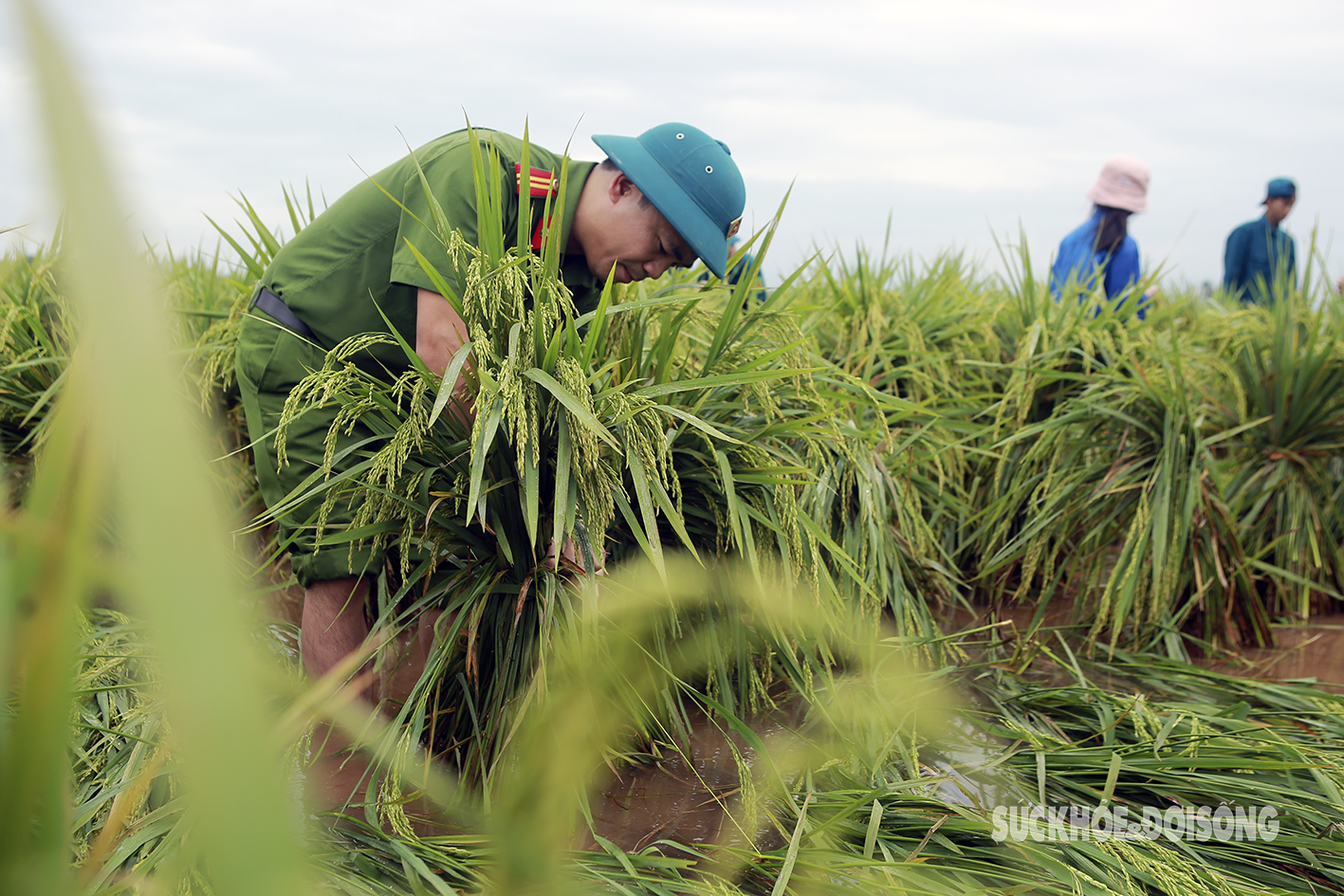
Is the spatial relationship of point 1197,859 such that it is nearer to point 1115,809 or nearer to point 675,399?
point 1115,809

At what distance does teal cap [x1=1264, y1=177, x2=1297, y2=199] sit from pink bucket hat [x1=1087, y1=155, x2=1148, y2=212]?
2337 millimetres

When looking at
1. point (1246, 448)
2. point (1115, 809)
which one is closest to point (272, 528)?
point (1115, 809)

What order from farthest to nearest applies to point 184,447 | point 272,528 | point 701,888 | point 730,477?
1. point 272,528
2. point 730,477
3. point 701,888
4. point 184,447

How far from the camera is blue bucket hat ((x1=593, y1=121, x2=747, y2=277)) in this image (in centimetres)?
187

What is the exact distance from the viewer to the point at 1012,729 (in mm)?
1938

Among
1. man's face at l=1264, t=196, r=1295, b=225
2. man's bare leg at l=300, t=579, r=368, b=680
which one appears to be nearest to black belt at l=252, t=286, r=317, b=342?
man's bare leg at l=300, t=579, r=368, b=680

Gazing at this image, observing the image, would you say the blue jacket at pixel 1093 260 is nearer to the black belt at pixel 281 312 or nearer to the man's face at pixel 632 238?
the man's face at pixel 632 238

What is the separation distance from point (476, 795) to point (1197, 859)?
1289 mm

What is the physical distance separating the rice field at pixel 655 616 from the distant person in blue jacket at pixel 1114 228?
1112 mm

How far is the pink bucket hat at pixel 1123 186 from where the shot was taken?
4.12m

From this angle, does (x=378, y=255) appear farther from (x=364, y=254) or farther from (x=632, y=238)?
(x=632, y=238)

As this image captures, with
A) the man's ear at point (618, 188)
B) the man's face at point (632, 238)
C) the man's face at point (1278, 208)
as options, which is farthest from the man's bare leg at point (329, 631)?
the man's face at point (1278, 208)

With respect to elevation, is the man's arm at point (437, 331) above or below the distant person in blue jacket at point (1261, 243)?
below

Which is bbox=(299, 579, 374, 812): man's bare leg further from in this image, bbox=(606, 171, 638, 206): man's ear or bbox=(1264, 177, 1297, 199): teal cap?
bbox=(1264, 177, 1297, 199): teal cap
